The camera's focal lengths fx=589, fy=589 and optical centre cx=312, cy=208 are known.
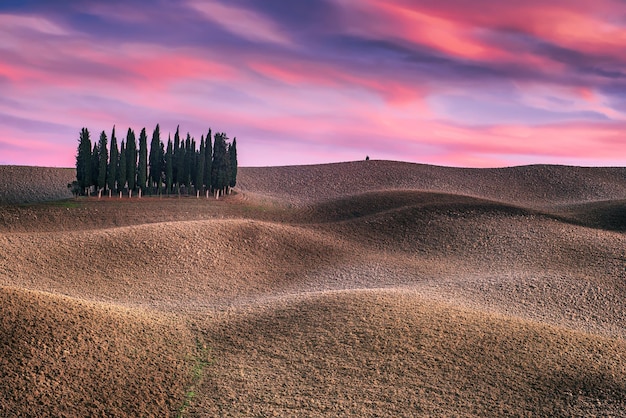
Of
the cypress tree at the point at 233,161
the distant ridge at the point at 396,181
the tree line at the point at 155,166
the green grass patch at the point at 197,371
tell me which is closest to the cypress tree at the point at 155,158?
the tree line at the point at 155,166

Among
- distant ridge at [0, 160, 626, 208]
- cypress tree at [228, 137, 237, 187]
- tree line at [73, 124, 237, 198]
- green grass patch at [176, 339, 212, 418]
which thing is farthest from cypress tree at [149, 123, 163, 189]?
green grass patch at [176, 339, 212, 418]

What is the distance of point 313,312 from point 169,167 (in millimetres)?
45322

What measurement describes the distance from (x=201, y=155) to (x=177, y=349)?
48.9m

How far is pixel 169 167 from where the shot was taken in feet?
227

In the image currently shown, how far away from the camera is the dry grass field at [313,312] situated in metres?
20.9

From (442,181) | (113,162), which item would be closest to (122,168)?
(113,162)

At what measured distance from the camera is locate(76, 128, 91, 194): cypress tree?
65.8m

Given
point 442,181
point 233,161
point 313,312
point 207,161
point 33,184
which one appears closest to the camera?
point 313,312

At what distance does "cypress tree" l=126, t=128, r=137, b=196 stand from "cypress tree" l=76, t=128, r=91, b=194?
4192mm

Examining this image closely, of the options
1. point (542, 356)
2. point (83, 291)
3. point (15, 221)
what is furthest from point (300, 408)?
point (15, 221)

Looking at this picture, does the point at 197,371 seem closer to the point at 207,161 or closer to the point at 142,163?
the point at 142,163

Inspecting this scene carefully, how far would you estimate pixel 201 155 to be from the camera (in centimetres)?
7125

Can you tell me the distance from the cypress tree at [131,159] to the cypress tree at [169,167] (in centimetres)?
363

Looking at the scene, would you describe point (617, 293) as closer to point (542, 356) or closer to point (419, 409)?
point (542, 356)
